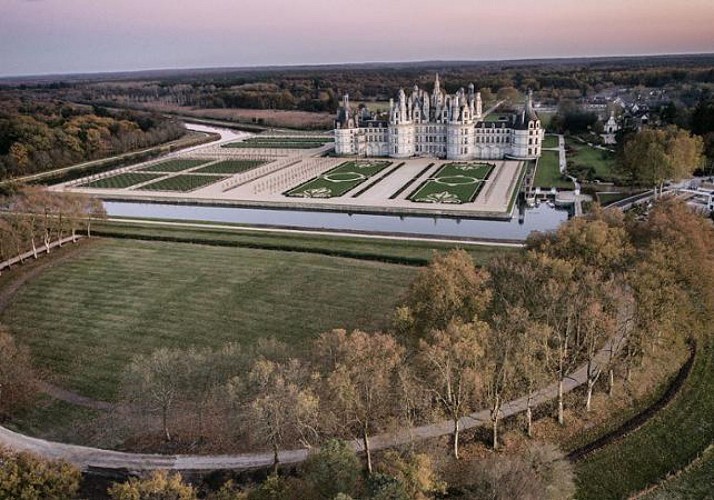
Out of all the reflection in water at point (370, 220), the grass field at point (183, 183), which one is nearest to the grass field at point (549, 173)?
the reflection in water at point (370, 220)

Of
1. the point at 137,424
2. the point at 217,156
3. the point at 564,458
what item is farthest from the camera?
the point at 217,156

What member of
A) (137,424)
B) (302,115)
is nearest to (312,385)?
(137,424)

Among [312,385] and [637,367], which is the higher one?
[312,385]

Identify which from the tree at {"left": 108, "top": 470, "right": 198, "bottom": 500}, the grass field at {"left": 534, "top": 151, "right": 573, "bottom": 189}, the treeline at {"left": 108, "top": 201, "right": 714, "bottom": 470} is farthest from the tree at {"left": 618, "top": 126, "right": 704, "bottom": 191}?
the tree at {"left": 108, "top": 470, "right": 198, "bottom": 500}

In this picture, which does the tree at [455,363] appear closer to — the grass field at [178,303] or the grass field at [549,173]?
the grass field at [178,303]

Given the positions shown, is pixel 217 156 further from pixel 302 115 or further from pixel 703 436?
pixel 703 436

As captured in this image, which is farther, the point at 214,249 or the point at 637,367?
the point at 214,249
